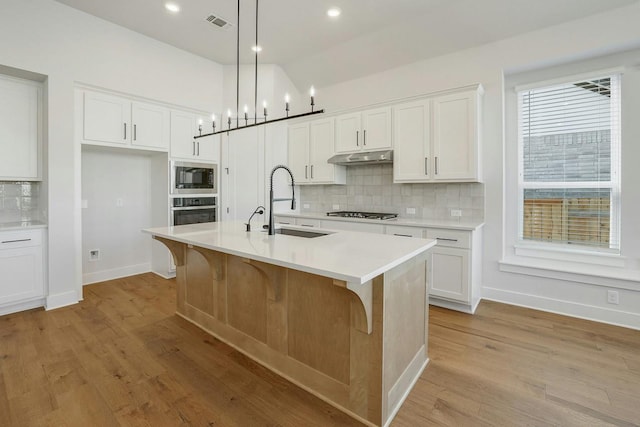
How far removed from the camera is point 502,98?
3373 millimetres

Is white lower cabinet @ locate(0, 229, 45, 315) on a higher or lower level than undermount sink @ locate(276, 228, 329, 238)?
lower

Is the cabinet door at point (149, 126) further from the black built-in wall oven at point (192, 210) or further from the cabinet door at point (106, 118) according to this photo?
the black built-in wall oven at point (192, 210)

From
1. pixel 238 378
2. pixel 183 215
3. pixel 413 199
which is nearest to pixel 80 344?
pixel 238 378

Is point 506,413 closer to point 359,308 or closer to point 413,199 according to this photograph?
point 359,308

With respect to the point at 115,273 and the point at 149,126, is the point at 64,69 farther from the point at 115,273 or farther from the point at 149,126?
the point at 115,273

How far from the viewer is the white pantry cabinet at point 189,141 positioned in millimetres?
4309

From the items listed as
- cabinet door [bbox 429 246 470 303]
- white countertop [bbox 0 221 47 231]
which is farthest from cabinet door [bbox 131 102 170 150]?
cabinet door [bbox 429 246 470 303]

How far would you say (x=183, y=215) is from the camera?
4.39m

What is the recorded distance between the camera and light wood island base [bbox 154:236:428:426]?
160 centimetres

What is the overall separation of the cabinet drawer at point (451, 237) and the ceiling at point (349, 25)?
212 centimetres

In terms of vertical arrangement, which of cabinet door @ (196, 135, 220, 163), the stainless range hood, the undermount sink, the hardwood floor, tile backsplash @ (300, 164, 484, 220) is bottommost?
the hardwood floor

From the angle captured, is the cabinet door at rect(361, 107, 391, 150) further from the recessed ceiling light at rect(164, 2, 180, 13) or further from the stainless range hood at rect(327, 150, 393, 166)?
the recessed ceiling light at rect(164, 2, 180, 13)

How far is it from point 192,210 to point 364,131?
268 centimetres

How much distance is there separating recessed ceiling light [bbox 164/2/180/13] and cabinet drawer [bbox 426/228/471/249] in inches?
141
